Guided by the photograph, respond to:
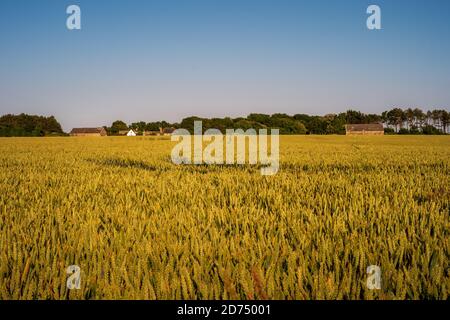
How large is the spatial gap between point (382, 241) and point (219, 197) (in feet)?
6.68

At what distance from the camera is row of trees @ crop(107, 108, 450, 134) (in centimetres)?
9350

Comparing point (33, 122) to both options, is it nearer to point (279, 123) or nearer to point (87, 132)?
point (87, 132)

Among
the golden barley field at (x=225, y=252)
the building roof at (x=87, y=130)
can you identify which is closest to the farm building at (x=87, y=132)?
the building roof at (x=87, y=130)

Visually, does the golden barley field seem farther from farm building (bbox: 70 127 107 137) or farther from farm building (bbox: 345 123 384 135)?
farm building (bbox: 70 127 107 137)

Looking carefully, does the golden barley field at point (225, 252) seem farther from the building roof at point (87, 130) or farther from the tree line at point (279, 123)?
the building roof at point (87, 130)

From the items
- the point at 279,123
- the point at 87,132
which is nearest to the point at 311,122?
the point at 279,123

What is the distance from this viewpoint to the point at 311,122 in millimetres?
95875

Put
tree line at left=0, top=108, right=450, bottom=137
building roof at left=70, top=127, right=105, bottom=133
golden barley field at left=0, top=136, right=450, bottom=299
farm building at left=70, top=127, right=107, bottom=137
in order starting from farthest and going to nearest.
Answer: building roof at left=70, top=127, right=105, bottom=133
farm building at left=70, top=127, right=107, bottom=137
tree line at left=0, top=108, right=450, bottom=137
golden barley field at left=0, top=136, right=450, bottom=299

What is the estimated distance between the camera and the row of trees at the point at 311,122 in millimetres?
93500

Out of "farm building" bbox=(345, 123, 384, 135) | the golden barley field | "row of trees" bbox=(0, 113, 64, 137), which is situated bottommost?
the golden barley field

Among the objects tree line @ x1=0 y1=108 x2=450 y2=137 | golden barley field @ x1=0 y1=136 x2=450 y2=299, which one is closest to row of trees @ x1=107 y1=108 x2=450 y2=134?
tree line @ x1=0 y1=108 x2=450 y2=137

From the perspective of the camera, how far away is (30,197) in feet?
13.6
